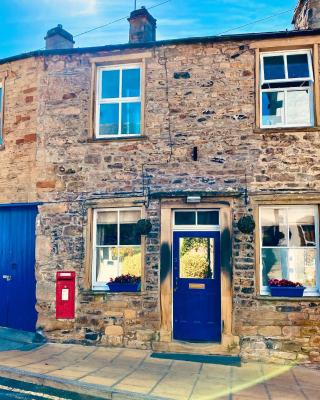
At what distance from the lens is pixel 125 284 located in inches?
327

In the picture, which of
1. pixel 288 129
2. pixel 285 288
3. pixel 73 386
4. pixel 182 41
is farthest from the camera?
pixel 182 41

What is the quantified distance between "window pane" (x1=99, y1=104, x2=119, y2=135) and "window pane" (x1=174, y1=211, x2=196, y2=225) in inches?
94.7

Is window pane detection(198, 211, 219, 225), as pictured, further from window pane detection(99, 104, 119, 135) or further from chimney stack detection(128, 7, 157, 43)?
chimney stack detection(128, 7, 157, 43)

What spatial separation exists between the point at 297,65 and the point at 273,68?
1.67 ft

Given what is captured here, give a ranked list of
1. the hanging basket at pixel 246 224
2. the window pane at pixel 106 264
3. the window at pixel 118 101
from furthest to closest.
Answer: the window at pixel 118 101 < the window pane at pixel 106 264 < the hanging basket at pixel 246 224

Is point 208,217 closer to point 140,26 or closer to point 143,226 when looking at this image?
point 143,226

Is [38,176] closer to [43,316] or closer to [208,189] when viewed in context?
[43,316]

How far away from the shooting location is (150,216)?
333 inches

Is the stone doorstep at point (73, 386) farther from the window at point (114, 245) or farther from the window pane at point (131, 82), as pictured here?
the window pane at point (131, 82)

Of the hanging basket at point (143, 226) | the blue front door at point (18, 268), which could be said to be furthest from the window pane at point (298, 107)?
the blue front door at point (18, 268)

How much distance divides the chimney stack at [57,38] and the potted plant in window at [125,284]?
244 inches

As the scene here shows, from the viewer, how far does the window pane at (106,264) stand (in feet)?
28.7

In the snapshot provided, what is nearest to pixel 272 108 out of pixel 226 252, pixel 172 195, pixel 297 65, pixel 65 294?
pixel 297 65

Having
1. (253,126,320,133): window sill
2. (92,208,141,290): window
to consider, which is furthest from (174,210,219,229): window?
(253,126,320,133): window sill
